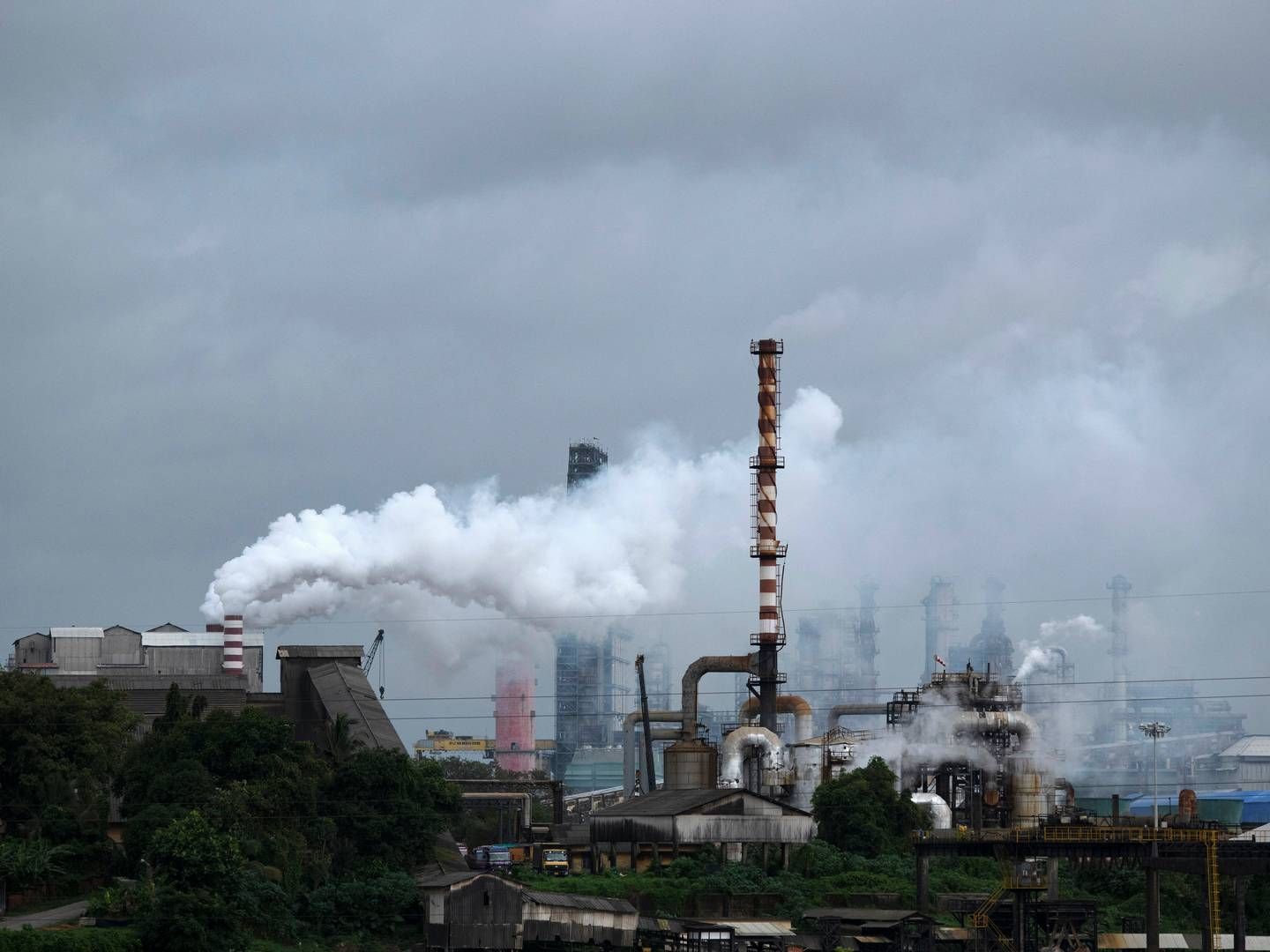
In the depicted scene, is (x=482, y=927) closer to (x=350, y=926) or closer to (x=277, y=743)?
(x=350, y=926)

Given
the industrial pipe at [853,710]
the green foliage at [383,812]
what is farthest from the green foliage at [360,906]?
the industrial pipe at [853,710]

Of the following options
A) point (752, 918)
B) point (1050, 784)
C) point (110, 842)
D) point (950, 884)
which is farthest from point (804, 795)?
point (110, 842)

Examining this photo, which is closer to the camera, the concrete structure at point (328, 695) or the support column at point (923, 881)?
the support column at point (923, 881)

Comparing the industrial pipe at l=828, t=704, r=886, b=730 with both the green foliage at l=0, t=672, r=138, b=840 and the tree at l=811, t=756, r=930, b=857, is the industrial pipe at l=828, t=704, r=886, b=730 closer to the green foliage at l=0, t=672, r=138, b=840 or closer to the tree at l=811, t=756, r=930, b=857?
the tree at l=811, t=756, r=930, b=857

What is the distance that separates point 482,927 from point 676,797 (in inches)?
1116

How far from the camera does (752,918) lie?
73375 mm

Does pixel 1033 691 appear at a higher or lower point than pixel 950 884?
higher

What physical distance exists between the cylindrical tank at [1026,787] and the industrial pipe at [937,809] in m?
3.75

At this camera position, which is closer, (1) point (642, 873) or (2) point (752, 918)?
(2) point (752, 918)

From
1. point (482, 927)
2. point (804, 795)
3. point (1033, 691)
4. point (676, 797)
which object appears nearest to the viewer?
point (482, 927)

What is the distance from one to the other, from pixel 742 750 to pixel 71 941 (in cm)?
Answer: 5295

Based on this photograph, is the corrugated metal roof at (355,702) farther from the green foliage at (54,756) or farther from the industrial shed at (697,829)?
the green foliage at (54,756)

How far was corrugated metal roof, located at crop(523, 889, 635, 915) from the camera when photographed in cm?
6469

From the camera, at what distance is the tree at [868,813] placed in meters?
88.4
